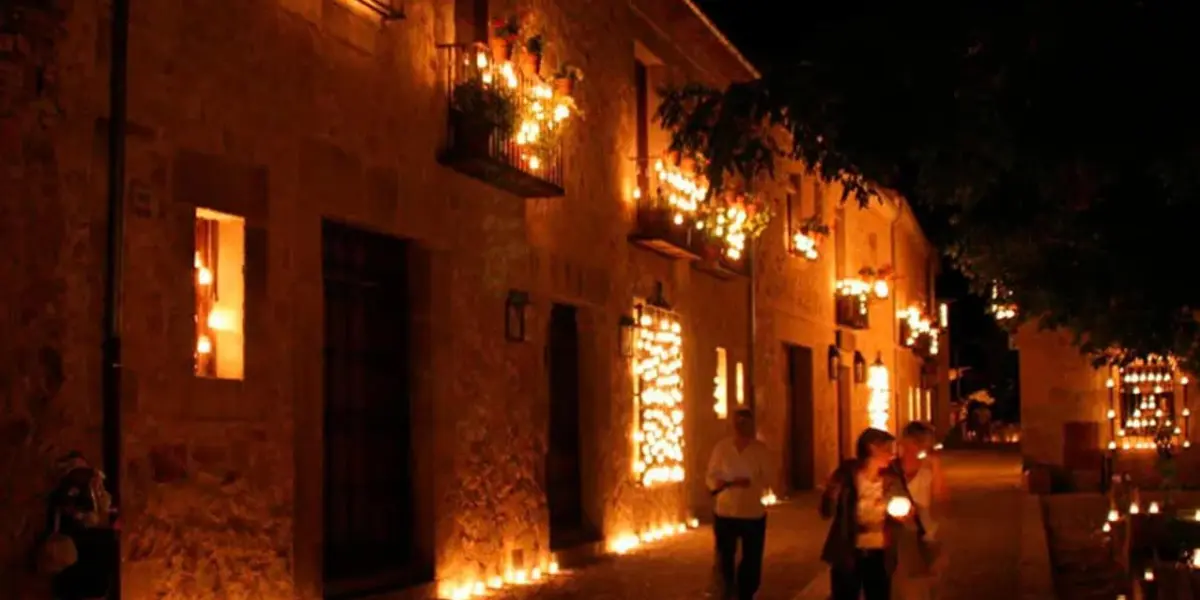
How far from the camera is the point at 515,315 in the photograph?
13414 millimetres

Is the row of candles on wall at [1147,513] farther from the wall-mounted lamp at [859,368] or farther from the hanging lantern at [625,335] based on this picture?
the wall-mounted lamp at [859,368]

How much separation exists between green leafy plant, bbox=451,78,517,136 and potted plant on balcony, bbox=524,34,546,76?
78cm

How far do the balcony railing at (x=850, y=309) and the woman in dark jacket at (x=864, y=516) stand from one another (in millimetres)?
19058

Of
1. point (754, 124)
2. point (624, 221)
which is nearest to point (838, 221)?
point (624, 221)

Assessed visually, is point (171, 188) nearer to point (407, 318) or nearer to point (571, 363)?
point (407, 318)

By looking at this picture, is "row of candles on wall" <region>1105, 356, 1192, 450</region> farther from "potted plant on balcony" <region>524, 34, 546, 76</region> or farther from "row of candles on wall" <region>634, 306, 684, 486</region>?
"potted plant on balcony" <region>524, 34, 546, 76</region>

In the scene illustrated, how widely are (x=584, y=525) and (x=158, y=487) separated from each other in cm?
790

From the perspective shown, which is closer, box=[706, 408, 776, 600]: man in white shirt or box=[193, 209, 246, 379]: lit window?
box=[193, 209, 246, 379]: lit window

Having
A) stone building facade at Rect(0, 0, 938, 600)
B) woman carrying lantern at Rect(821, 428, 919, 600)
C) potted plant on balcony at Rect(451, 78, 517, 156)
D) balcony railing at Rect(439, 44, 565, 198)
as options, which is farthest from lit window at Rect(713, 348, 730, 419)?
woman carrying lantern at Rect(821, 428, 919, 600)

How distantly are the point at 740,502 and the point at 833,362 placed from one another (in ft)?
54.9

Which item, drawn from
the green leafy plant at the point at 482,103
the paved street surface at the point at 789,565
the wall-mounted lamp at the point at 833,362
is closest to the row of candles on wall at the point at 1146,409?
the paved street surface at the point at 789,565

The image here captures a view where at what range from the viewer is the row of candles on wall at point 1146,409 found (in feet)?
71.9

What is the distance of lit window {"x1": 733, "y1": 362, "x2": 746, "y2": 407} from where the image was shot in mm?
21594

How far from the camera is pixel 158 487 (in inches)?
328
